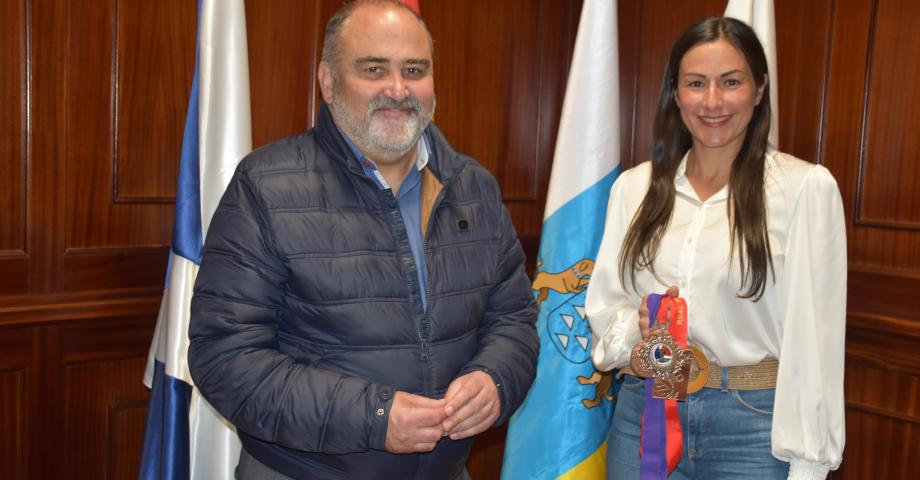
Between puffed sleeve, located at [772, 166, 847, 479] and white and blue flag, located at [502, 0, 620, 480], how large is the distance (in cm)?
82

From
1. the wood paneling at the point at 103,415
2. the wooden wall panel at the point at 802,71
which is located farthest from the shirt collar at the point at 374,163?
the wooden wall panel at the point at 802,71

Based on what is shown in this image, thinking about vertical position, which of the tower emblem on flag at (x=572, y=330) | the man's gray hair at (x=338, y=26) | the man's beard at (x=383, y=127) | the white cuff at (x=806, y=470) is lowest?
the white cuff at (x=806, y=470)

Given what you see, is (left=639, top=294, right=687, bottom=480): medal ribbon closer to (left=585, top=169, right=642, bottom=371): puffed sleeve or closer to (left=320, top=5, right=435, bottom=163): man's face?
(left=585, top=169, right=642, bottom=371): puffed sleeve

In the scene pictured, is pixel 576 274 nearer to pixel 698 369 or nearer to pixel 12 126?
pixel 698 369

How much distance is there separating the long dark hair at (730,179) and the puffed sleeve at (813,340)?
0.08 meters

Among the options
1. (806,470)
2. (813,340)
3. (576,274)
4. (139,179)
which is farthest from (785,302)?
(139,179)

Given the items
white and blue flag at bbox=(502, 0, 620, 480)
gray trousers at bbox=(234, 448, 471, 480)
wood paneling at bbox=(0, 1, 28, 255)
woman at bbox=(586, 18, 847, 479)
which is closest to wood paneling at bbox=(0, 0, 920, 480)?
wood paneling at bbox=(0, 1, 28, 255)

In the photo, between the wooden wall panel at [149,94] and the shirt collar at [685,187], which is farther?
the wooden wall panel at [149,94]

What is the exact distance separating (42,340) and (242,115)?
34.4 inches

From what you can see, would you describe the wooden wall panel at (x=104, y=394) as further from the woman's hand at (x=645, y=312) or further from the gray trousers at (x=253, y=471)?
the woman's hand at (x=645, y=312)

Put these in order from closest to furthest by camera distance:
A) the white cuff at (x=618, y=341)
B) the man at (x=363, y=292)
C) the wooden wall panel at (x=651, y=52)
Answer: the man at (x=363, y=292) < the white cuff at (x=618, y=341) < the wooden wall panel at (x=651, y=52)

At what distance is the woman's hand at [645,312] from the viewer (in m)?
1.85

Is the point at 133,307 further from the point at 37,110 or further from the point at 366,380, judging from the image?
the point at 366,380

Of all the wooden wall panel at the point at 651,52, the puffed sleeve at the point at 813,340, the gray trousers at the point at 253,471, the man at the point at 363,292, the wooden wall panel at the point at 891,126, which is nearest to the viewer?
the man at the point at 363,292
